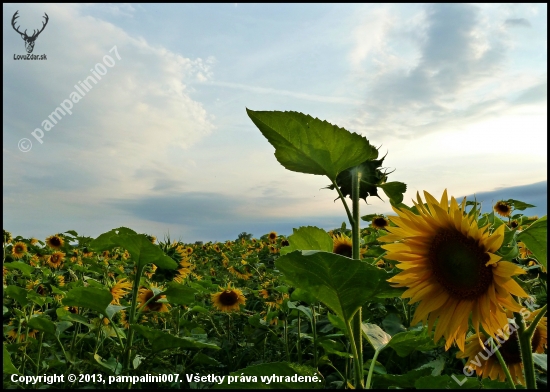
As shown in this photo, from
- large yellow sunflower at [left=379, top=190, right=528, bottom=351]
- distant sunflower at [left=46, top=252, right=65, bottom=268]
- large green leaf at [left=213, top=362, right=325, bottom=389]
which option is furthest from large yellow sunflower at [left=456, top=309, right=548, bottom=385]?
distant sunflower at [left=46, top=252, right=65, bottom=268]

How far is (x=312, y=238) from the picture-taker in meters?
1.45

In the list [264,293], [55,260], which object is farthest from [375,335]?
[55,260]

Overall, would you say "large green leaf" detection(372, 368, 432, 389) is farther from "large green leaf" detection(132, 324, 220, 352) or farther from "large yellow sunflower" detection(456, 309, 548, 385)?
"large green leaf" detection(132, 324, 220, 352)

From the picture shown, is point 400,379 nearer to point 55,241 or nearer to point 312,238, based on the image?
point 312,238

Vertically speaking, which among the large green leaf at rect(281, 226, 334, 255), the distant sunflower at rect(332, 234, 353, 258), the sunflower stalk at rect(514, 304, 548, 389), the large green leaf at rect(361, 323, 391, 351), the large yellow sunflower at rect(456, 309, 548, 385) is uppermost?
the large green leaf at rect(281, 226, 334, 255)

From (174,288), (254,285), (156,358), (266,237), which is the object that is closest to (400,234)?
(174,288)

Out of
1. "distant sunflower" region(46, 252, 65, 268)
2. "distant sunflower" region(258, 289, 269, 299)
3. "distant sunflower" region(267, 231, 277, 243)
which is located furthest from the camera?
"distant sunflower" region(267, 231, 277, 243)

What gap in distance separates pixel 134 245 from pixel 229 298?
7.13 feet

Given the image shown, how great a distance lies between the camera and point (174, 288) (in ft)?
6.77

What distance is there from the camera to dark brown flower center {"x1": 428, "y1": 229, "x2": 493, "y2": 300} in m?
1.28

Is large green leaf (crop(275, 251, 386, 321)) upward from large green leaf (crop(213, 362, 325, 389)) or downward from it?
upward

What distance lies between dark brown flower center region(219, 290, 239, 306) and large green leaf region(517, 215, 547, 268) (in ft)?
10.2

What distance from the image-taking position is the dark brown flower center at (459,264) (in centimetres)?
128

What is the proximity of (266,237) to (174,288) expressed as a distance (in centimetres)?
759
